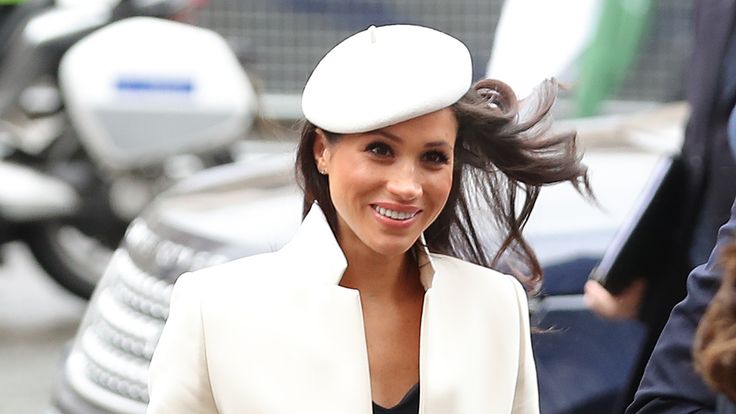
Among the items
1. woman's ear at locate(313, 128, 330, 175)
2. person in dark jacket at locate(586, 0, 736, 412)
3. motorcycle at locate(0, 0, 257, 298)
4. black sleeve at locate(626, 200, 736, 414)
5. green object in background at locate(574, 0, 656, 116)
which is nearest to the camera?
black sleeve at locate(626, 200, 736, 414)

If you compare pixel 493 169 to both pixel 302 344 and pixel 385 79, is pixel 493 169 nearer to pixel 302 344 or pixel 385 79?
Answer: pixel 385 79

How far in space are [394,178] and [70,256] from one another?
18.1 feet

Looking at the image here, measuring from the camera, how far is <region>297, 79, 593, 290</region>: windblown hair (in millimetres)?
2367

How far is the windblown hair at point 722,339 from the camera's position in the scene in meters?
1.61

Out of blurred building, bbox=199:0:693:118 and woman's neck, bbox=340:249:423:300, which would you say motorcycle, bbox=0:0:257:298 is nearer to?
blurred building, bbox=199:0:693:118

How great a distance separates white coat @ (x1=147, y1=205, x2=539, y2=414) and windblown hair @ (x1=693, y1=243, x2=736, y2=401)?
628 mm

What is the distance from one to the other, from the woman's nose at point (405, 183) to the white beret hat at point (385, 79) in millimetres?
70

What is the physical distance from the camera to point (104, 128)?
754 centimetres

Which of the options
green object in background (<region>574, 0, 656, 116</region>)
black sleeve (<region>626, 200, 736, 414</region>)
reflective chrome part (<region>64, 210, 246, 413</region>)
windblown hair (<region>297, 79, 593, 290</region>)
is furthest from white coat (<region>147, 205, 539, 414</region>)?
green object in background (<region>574, 0, 656, 116</region>)

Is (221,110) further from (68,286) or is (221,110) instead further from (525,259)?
(525,259)

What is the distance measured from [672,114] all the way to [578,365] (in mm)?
1439

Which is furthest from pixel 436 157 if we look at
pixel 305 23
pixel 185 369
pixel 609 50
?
pixel 305 23

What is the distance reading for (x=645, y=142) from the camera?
4.93 m

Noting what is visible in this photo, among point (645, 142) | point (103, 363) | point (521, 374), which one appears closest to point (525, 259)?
point (521, 374)
